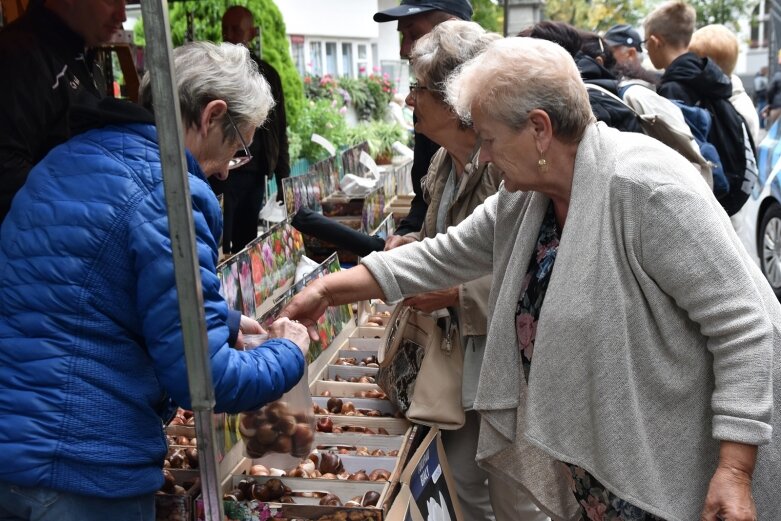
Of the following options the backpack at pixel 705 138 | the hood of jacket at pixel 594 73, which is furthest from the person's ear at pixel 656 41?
the hood of jacket at pixel 594 73

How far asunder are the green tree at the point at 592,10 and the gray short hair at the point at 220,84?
105 ft

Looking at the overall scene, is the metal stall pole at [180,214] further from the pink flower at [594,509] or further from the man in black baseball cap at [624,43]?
the man in black baseball cap at [624,43]

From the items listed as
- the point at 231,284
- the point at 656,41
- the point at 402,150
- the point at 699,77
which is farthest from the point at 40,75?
the point at 402,150

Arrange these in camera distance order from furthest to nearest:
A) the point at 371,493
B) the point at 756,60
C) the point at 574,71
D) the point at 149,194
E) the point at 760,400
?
the point at 756,60 → the point at 371,493 → the point at 574,71 → the point at 760,400 → the point at 149,194

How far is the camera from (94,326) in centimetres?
173

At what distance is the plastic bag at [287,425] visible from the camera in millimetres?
2443

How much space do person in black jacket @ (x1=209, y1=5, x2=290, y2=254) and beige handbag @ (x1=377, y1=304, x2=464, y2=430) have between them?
11.3 feet

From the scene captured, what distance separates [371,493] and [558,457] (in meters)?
0.72

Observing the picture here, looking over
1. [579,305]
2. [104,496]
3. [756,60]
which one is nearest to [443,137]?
[579,305]

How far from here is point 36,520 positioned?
1.77 m

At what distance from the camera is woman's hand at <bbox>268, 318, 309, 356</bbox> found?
6.93ft

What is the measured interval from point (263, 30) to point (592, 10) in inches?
1030

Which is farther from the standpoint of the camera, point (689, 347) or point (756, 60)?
point (756, 60)

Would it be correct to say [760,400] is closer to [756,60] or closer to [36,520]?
[36,520]
